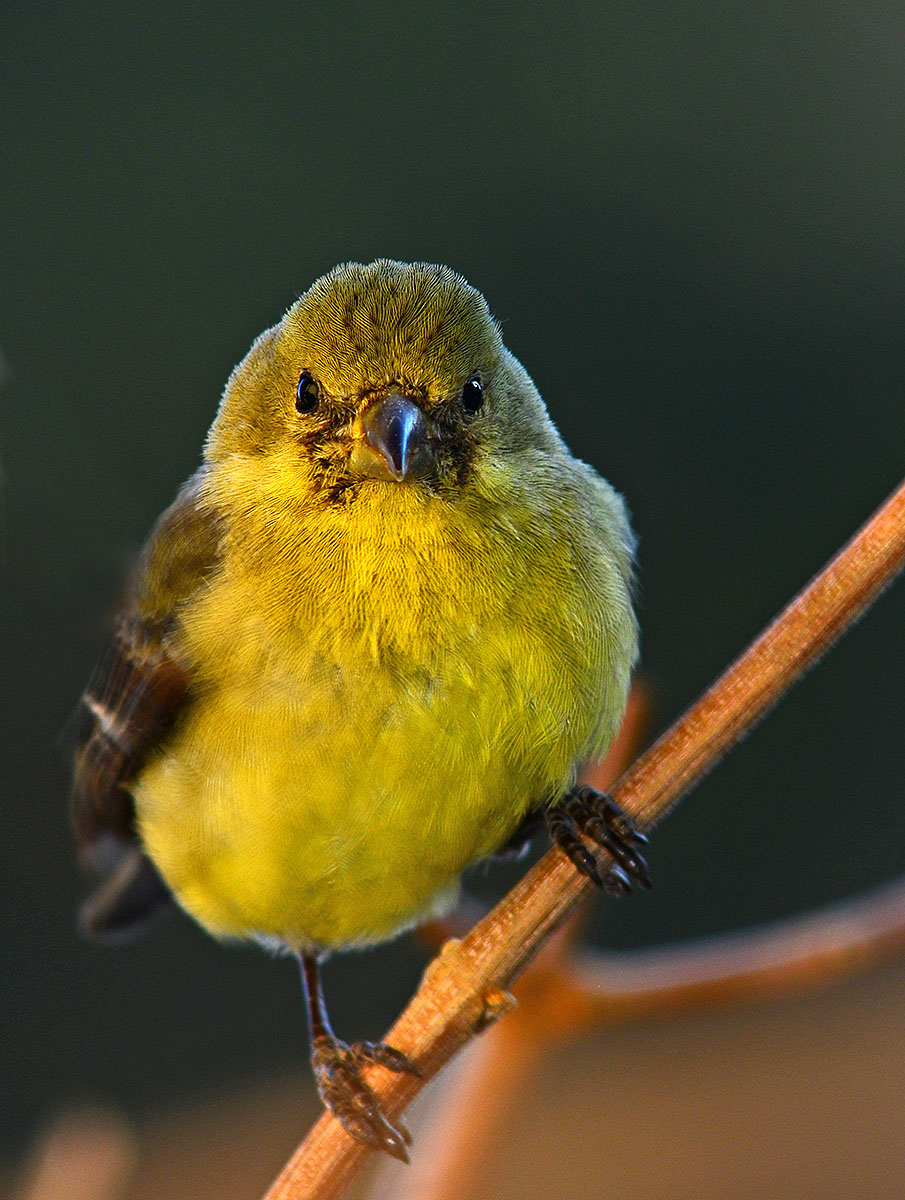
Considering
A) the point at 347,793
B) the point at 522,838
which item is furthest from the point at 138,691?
the point at 522,838

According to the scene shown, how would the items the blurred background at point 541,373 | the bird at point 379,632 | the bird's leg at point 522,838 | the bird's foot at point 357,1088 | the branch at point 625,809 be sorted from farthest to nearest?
the blurred background at point 541,373 < the bird's leg at point 522,838 < the bird at point 379,632 < the bird's foot at point 357,1088 < the branch at point 625,809

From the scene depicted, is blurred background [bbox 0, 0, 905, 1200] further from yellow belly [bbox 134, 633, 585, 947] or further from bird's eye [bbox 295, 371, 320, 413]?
yellow belly [bbox 134, 633, 585, 947]

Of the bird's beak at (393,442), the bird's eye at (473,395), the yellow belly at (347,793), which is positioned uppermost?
the bird's eye at (473,395)

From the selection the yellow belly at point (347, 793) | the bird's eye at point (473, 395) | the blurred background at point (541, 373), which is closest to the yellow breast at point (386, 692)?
the yellow belly at point (347, 793)

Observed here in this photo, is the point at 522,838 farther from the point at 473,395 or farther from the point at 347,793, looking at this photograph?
the point at 473,395

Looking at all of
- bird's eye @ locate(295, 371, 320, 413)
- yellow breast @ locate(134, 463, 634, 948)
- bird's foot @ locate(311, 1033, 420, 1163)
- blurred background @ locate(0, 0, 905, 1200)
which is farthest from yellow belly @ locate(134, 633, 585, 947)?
blurred background @ locate(0, 0, 905, 1200)

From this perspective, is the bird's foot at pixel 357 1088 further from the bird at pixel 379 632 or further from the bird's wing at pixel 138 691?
the bird's wing at pixel 138 691
